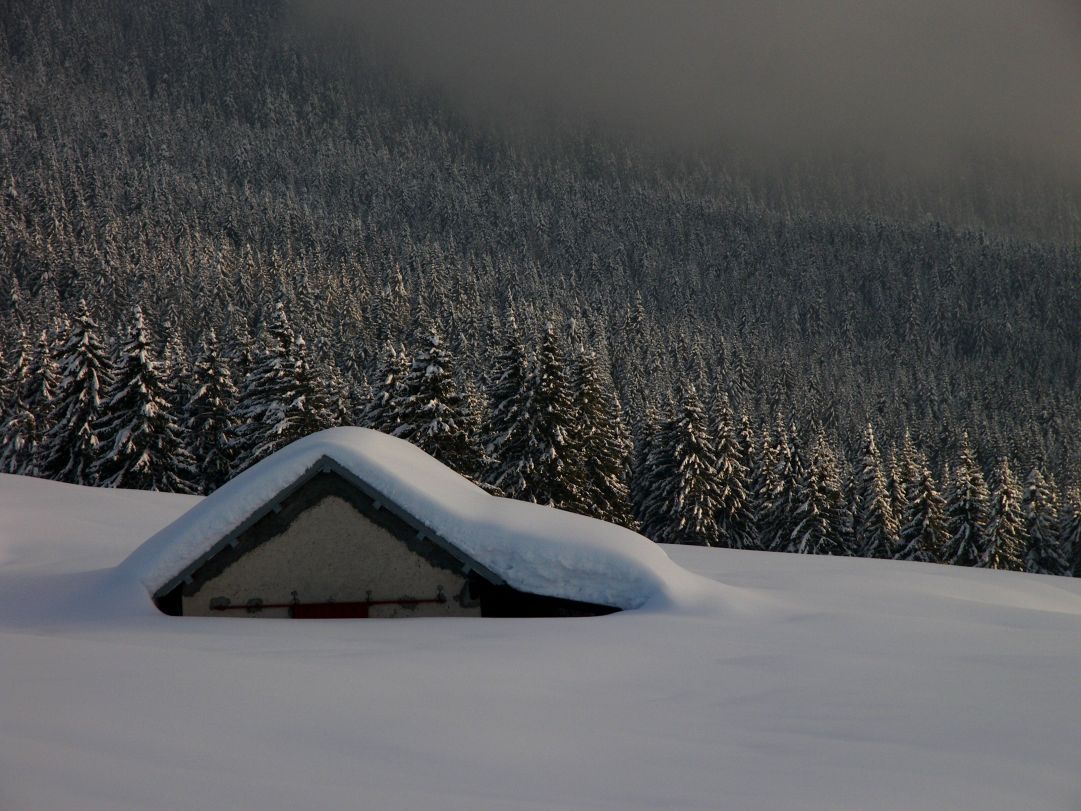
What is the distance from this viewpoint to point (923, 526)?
46.4 meters

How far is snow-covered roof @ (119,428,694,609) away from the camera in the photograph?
12.6 meters

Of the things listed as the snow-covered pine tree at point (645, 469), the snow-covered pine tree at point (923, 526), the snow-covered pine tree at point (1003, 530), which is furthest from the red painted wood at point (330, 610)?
the snow-covered pine tree at point (1003, 530)

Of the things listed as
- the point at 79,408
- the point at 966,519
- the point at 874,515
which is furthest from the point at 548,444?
the point at 966,519

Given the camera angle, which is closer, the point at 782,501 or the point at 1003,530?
the point at 1003,530

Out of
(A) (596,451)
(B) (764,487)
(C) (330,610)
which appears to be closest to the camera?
(C) (330,610)

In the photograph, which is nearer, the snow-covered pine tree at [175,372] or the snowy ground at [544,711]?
the snowy ground at [544,711]

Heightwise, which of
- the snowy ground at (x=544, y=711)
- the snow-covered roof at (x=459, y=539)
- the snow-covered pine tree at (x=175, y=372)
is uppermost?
the snow-covered pine tree at (x=175, y=372)

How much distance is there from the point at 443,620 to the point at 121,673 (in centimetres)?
584

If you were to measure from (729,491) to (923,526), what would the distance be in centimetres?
1086

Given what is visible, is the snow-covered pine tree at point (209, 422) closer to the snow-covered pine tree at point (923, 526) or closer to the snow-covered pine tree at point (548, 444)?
the snow-covered pine tree at point (548, 444)

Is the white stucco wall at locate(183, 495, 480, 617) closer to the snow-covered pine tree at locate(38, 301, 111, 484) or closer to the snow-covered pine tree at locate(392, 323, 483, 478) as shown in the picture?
the snow-covered pine tree at locate(392, 323, 483, 478)

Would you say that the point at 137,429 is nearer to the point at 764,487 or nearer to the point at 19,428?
the point at 19,428

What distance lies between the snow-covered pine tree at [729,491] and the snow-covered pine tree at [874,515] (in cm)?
702

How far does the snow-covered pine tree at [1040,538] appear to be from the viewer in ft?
180
